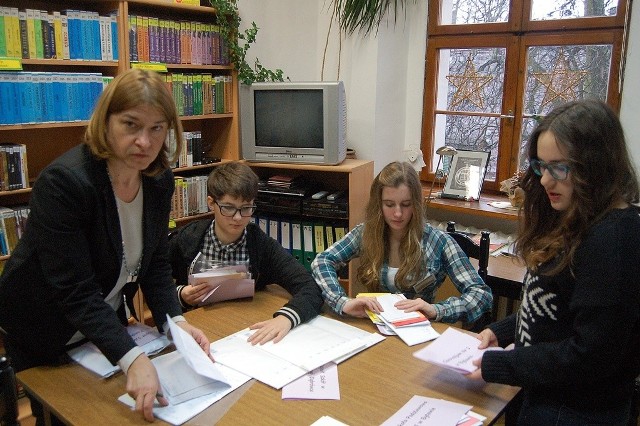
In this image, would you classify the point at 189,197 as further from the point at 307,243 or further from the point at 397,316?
the point at 397,316

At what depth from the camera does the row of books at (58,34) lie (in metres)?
2.46

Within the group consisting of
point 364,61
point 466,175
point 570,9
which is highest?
point 570,9

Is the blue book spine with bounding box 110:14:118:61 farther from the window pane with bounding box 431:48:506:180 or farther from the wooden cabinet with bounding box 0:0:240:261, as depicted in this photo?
the window pane with bounding box 431:48:506:180

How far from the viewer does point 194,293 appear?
1778 mm

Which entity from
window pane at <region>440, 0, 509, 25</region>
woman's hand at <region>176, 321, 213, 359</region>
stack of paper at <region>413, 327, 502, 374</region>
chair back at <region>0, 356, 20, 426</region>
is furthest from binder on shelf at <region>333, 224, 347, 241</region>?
chair back at <region>0, 356, 20, 426</region>

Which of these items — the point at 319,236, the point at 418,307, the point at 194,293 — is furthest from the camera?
the point at 319,236

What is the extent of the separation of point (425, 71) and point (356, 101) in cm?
52

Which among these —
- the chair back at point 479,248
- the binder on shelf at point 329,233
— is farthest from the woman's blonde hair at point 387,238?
the binder on shelf at point 329,233

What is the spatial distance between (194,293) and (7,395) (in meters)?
0.80

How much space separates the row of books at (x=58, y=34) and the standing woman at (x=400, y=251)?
1.69 meters

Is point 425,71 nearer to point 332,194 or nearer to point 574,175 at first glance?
point 332,194

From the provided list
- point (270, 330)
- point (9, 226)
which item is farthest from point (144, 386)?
point (9, 226)

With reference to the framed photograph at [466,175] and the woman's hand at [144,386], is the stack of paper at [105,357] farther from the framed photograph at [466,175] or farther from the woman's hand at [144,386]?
the framed photograph at [466,175]

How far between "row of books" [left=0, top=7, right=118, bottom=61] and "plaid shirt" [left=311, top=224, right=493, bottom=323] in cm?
169
